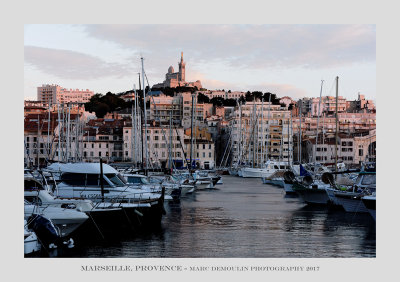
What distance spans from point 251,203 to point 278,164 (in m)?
33.3

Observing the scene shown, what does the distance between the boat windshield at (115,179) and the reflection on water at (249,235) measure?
81.2 inches

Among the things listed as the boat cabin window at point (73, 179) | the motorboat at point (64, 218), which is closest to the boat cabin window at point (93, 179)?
the boat cabin window at point (73, 179)

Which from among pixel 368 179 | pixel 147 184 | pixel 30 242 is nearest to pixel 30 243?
pixel 30 242

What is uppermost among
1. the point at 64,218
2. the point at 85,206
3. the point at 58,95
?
the point at 58,95

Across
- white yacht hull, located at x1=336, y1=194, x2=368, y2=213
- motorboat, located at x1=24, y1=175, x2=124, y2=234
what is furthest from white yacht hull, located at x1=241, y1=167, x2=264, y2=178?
motorboat, located at x1=24, y1=175, x2=124, y2=234

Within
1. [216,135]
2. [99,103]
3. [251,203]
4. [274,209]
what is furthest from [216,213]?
[99,103]

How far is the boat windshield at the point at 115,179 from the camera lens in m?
22.1

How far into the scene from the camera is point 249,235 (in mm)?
19797

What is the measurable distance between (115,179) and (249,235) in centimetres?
529

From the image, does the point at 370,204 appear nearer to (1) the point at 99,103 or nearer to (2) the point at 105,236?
(2) the point at 105,236

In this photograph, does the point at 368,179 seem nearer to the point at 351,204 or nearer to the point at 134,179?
the point at 351,204

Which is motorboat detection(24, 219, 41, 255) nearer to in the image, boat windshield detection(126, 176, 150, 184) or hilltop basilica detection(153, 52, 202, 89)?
boat windshield detection(126, 176, 150, 184)

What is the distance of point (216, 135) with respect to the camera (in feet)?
363
